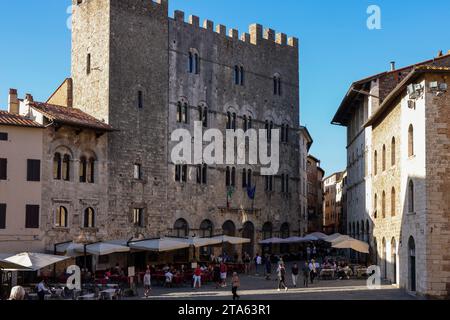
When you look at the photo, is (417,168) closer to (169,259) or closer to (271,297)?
(271,297)

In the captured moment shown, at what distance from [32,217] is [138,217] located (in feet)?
25.5

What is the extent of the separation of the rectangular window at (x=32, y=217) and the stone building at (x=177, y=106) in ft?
16.3

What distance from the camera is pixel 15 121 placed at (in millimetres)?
35031

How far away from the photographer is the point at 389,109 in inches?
1348

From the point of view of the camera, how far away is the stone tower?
40625 mm

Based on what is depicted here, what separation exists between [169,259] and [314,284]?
11129mm

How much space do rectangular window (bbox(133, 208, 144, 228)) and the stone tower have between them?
16 cm

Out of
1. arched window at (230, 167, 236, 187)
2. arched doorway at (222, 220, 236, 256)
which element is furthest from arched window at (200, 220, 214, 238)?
arched window at (230, 167, 236, 187)

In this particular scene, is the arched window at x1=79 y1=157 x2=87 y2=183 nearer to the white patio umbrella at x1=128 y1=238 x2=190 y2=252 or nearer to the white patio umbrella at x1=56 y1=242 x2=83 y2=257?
the white patio umbrella at x1=56 y1=242 x2=83 y2=257

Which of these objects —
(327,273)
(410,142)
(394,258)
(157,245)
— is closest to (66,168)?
(157,245)

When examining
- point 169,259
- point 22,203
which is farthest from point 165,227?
point 22,203

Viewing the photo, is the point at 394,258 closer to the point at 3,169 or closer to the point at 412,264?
the point at 412,264

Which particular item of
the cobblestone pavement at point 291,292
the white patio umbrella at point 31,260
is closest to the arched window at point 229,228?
the cobblestone pavement at point 291,292

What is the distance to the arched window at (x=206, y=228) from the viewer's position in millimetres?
46034
